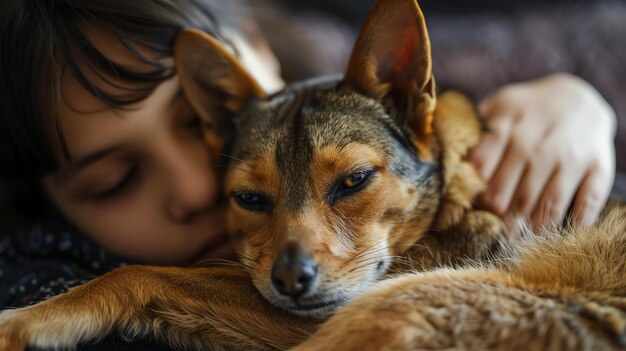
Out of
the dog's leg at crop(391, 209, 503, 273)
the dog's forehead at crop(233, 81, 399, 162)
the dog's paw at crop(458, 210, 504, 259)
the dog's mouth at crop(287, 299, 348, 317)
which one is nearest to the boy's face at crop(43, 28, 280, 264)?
the dog's forehead at crop(233, 81, 399, 162)

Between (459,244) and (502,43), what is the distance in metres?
1.77

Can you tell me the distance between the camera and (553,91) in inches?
86.9

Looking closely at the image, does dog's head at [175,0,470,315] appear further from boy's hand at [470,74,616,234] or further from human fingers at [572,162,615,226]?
human fingers at [572,162,615,226]

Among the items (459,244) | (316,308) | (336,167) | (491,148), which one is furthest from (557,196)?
(316,308)

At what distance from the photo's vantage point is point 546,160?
5.93 feet

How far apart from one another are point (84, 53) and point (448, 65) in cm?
205

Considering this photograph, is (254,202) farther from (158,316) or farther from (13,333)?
(13,333)

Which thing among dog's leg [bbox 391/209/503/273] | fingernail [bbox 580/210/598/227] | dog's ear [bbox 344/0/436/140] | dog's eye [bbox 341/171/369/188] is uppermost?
dog's ear [bbox 344/0/436/140]

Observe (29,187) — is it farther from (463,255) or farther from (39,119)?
(463,255)

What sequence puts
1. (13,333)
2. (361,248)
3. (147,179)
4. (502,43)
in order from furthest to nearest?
(502,43) < (147,179) < (361,248) < (13,333)

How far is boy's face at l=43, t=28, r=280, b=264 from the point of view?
1744 mm

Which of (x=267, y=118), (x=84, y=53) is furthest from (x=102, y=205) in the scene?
(x=267, y=118)

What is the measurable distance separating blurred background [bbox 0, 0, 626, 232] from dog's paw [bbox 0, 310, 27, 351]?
1321 mm

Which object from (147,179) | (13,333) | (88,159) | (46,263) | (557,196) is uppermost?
(557,196)
